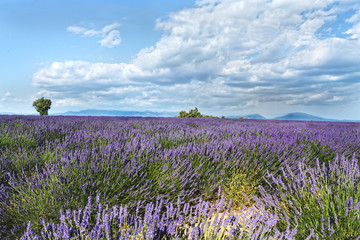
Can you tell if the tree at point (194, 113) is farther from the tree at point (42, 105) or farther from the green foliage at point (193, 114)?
the tree at point (42, 105)

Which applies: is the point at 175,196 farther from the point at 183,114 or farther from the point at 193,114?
the point at 183,114

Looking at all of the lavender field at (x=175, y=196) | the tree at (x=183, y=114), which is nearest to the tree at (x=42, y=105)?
the tree at (x=183, y=114)

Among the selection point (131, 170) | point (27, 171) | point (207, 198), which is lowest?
point (207, 198)

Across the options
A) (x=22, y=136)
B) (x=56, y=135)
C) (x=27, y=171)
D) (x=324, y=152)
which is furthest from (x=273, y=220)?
(x=56, y=135)

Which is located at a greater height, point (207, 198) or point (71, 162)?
point (71, 162)

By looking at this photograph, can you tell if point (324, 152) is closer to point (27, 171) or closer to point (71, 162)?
point (71, 162)

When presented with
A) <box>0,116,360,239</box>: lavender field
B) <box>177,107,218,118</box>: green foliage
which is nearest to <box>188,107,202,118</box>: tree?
<box>177,107,218,118</box>: green foliage

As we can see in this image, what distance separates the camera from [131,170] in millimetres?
2061

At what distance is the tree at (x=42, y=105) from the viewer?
2844 cm

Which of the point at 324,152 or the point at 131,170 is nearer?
the point at 131,170

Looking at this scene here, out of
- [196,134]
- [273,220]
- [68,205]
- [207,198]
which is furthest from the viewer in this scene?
[196,134]

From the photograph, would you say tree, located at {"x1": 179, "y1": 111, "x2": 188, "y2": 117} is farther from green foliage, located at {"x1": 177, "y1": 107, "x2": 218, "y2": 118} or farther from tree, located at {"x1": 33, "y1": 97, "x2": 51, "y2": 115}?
tree, located at {"x1": 33, "y1": 97, "x2": 51, "y2": 115}

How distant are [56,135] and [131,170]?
2878mm

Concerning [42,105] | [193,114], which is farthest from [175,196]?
[42,105]
